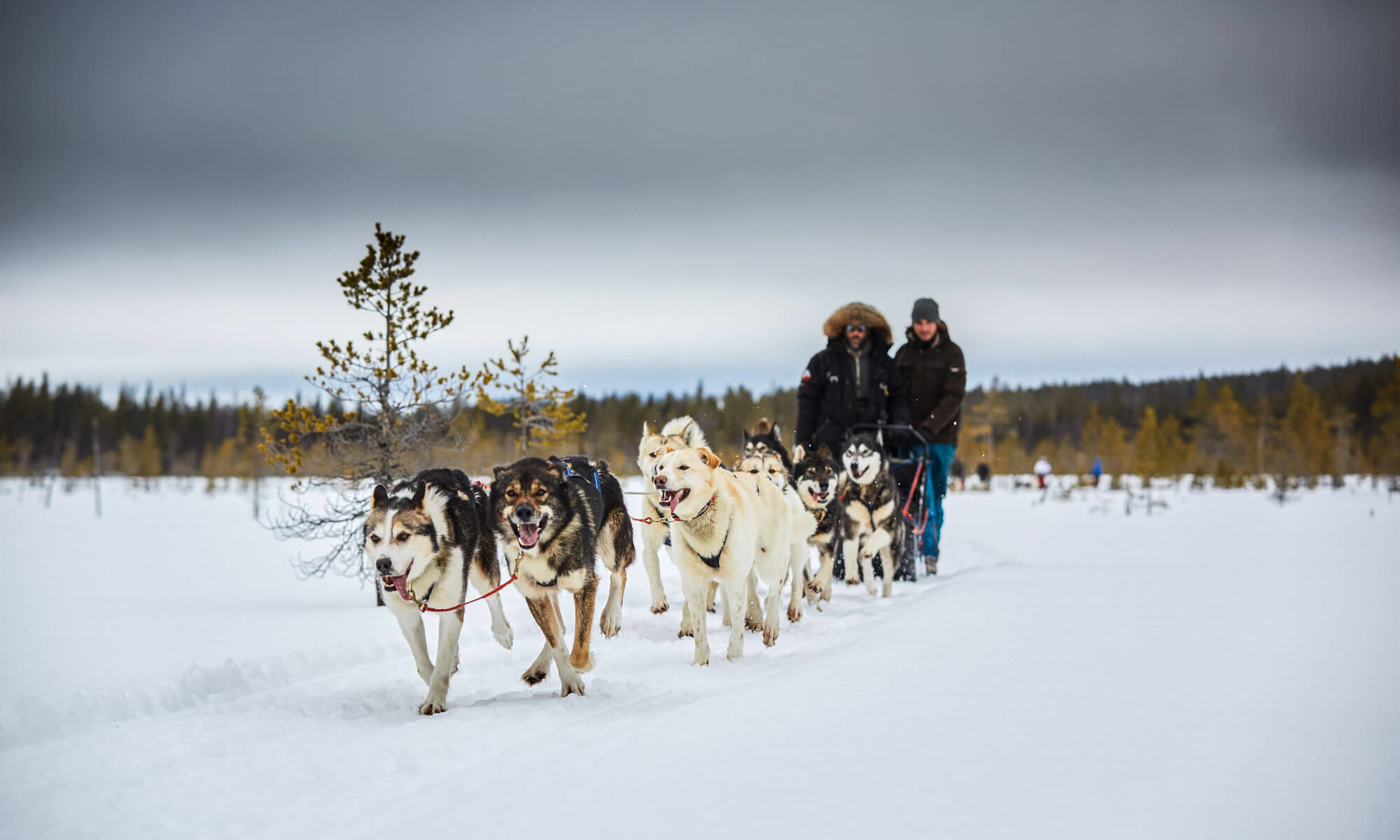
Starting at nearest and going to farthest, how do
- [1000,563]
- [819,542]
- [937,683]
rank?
[937,683]
[819,542]
[1000,563]

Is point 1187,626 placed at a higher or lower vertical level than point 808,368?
lower

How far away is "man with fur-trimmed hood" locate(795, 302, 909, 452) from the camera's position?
28.8 ft

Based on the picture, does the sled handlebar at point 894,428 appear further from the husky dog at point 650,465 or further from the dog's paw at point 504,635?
the dog's paw at point 504,635

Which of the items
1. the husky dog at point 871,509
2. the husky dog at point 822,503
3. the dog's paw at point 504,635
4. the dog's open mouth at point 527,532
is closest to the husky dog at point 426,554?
the dog's open mouth at point 527,532

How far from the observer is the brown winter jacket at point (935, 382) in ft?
30.4

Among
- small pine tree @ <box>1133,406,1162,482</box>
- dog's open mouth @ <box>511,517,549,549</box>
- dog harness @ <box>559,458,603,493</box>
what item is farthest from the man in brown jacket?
small pine tree @ <box>1133,406,1162,482</box>

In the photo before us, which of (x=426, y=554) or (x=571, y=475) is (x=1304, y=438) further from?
(x=426, y=554)

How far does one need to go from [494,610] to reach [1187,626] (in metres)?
4.28

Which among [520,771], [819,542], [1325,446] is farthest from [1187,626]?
[1325,446]

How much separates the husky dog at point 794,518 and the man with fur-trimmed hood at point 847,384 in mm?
1728

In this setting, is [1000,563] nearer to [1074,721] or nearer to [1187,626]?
[1187,626]

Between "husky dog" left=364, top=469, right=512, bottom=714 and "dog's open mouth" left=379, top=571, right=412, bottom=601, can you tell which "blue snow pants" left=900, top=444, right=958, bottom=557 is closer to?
"husky dog" left=364, top=469, right=512, bottom=714

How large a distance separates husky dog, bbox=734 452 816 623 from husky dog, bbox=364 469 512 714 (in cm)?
259

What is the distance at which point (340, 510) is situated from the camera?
8516 millimetres
